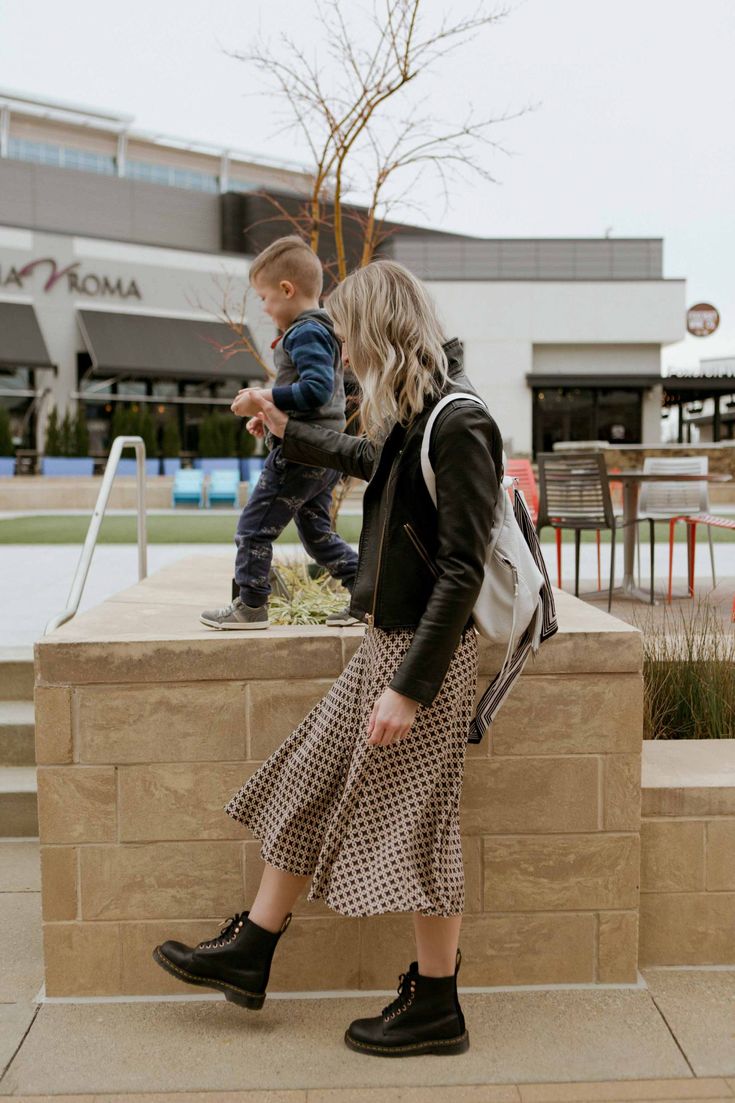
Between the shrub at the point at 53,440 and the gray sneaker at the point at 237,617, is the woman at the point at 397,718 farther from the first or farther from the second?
the shrub at the point at 53,440

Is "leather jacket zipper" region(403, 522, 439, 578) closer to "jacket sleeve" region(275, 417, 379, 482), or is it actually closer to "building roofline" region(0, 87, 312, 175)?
"jacket sleeve" region(275, 417, 379, 482)


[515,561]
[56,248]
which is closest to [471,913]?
[515,561]

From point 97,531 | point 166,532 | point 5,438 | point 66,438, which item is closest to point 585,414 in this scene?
point 66,438

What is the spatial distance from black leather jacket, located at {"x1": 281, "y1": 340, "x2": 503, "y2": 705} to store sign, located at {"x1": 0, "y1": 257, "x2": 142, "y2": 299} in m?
28.8

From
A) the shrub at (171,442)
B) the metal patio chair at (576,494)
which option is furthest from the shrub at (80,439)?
the metal patio chair at (576,494)

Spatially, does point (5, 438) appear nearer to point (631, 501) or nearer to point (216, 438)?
point (216, 438)

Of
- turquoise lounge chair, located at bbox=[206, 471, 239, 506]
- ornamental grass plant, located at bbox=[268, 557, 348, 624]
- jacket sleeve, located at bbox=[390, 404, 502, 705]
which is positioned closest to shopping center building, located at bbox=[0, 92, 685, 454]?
turquoise lounge chair, located at bbox=[206, 471, 239, 506]

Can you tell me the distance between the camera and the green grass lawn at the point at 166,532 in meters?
12.6

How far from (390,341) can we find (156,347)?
28580mm

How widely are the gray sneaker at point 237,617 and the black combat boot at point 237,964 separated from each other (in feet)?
2.81

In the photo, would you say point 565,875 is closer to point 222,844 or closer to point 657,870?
point 657,870

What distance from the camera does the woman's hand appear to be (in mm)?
2221

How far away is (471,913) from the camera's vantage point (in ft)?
9.32

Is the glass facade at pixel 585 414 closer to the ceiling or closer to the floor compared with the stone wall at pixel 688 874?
closer to the ceiling
